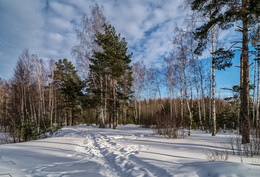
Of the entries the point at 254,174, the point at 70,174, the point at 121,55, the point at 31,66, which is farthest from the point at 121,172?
the point at 31,66

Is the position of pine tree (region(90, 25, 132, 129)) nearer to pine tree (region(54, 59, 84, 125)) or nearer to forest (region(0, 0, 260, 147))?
forest (region(0, 0, 260, 147))

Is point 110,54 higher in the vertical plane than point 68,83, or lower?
higher

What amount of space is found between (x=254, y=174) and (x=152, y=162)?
1.99 m

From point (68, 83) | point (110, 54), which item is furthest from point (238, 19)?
point (68, 83)

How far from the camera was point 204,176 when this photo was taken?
241 cm

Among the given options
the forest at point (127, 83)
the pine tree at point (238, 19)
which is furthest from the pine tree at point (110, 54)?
the pine tree at point (238, 19)

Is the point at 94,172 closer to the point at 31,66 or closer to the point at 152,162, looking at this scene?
the point at 152,162

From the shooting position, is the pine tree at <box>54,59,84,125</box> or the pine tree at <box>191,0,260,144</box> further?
the pine tree at <box>54,59,84,125</box>

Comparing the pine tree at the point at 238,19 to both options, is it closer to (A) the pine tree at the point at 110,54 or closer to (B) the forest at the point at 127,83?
(B) the forest at the point at 127,83

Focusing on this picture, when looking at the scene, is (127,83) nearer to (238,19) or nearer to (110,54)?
(110,54)

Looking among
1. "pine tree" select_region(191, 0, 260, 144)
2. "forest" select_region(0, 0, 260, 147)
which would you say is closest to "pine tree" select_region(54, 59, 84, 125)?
"forest" select_region(0, 0, 260, 147)

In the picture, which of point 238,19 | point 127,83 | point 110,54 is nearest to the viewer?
point 238,19

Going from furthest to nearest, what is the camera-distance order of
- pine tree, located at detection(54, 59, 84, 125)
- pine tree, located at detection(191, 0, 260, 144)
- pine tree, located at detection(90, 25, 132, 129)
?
pine tree, located at detection(54, 59, 84, 125) < pine tree, located at detection(90, 25, 132, 129) < pine tree, located at detection(191, 0, 260, 144)

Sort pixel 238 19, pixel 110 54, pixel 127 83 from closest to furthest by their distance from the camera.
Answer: pixel 238 19 → pixel 110 54 → pixel 127 83
